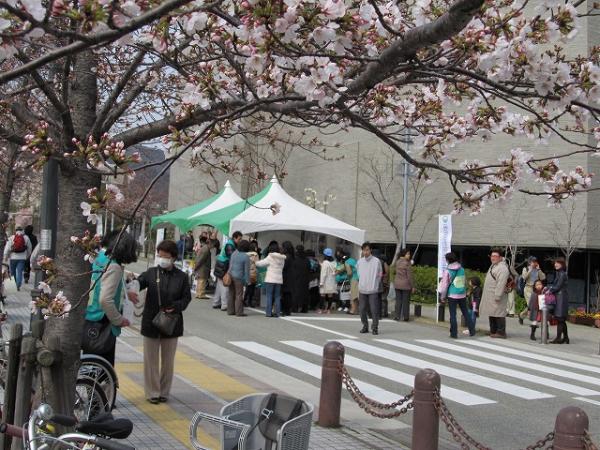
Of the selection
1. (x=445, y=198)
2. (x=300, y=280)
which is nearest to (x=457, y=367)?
(x=300, y=280)

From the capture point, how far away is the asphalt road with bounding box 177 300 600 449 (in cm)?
793

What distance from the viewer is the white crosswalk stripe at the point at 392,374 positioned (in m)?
8.77

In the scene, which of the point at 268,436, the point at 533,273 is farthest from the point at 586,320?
the point at 268,436

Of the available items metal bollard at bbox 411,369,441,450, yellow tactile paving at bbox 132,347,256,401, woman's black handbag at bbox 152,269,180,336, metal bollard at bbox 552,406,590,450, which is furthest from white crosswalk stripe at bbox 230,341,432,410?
metal bollard at bbox 552,406,590,450

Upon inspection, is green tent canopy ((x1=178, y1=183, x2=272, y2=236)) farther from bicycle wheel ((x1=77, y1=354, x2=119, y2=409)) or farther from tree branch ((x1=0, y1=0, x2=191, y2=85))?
tree branch ((x1=0, y1=0, x2=191, y2=85))

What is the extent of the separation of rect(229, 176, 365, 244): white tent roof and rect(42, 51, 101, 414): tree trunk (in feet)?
42.7

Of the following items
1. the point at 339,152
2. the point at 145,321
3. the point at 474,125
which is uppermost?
the point at 339,152

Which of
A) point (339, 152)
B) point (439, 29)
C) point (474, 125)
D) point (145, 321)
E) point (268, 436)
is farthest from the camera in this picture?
point (339, 152)

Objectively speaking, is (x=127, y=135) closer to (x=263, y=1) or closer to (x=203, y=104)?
(x=203, y=104)

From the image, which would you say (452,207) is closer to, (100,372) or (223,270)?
(223,270)

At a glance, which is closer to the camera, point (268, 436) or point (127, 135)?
point (268, 436)

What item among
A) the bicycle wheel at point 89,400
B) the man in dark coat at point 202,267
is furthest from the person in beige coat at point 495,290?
the bicycle wheel at point 89,400

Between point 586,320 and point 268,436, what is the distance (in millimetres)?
17216

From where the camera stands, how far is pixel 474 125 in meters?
5.52
